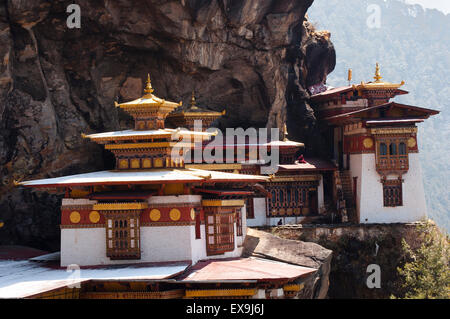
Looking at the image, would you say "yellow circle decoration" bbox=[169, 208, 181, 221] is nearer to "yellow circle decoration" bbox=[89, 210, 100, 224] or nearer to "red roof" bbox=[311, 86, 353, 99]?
"yellow circle decoration" bbox=[89, 210, 100, 224]

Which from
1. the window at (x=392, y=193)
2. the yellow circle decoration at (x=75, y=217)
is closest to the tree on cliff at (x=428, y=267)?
the window at (x=392, y=193)

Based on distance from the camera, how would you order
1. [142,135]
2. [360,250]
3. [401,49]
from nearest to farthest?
1. [142,135]
2. [360,250]
3. [401,49]

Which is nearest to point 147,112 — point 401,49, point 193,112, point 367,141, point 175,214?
point 175,214

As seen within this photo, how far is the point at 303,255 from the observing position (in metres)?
26.6

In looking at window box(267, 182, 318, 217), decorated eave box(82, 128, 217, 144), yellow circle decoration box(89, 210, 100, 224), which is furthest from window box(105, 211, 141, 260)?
window box(267, 182, 318, 217)

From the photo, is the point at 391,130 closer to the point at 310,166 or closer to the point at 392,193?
the point at 392,193

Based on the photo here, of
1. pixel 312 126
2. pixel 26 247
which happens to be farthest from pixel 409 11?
pixel 26 247

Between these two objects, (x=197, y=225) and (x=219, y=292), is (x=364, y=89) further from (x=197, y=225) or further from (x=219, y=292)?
(x=219, y=292)

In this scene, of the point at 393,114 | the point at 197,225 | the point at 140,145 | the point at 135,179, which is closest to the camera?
the point at 135,179

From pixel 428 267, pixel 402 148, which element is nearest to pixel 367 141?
pixel 402 148

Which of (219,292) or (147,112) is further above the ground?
(147,112)

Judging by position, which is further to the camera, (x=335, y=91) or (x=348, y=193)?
(x=335, y=91)

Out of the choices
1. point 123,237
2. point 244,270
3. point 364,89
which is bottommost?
point 244,270

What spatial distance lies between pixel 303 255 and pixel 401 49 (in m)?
102
